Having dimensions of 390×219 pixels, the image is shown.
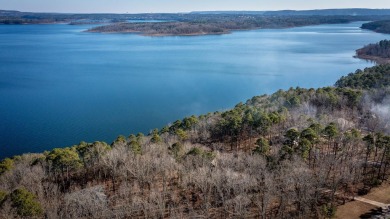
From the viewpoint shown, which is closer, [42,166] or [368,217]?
[368,217]

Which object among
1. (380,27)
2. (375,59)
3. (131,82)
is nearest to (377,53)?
(375,59)

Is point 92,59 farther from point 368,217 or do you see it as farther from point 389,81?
point 368,217

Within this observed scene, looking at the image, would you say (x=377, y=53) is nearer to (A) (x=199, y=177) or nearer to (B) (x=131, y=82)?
(B) (x=131, y=82)

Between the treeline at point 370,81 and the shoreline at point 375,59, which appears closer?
the treeline at point 370,81

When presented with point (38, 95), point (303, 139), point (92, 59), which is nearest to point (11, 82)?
point (38, 95)

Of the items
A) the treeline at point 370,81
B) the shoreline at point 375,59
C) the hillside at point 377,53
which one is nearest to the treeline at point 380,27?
the hillside at point 377,53

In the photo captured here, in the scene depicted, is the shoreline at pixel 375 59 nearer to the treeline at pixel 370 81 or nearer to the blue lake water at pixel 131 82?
the blue lake water at pixel 131 82
